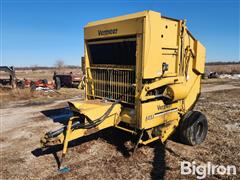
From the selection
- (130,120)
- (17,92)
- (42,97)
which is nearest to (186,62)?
(130,120)

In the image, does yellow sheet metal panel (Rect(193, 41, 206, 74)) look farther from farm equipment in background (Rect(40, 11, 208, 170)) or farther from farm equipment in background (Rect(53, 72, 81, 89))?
farm equipment in background (Rect(53, 72, 81, 89))

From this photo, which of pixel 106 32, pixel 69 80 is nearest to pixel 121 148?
pixel 106 32

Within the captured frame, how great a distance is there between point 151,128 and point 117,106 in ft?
3.21

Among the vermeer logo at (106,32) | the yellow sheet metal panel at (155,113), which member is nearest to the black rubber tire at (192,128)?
the yellow sheet metal panel at (155,113)

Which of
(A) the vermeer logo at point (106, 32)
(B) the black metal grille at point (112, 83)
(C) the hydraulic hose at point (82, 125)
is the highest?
(A) the vermeer logo at point (106, 32)

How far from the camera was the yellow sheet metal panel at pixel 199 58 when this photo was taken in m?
6.56

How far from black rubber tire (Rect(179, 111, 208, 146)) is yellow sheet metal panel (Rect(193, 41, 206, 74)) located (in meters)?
1.45

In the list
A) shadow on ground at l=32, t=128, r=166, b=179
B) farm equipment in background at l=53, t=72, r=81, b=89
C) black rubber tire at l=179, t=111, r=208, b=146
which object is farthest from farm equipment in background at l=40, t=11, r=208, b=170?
farm equipment in background at l=53, t=72, r=81, b=89

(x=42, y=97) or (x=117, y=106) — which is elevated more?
(x=117, y=106)

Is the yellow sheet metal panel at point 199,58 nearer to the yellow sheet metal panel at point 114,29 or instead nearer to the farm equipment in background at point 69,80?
the yellow sheet metal panel at point 114,29

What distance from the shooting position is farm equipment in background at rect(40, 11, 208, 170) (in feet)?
15.7

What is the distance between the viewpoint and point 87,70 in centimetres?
646

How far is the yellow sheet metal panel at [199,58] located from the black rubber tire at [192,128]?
4.74 ft

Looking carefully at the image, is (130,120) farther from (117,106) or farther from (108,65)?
(108,65)
